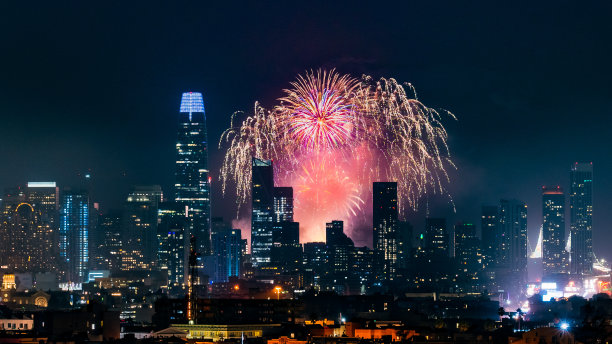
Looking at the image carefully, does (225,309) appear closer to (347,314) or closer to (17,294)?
(347,314)

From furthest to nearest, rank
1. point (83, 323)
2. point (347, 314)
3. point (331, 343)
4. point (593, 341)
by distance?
1. point (347, 314)
2. point (83, 323)
3. point (331, 343)
4. point (593, 341)

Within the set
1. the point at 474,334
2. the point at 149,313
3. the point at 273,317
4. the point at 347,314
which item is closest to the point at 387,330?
the point at 474,334

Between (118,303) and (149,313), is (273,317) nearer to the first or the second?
(149,313)

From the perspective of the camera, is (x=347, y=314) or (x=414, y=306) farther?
(x=414, y=306)

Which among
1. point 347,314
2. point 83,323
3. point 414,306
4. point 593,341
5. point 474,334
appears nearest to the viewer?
point 593,341

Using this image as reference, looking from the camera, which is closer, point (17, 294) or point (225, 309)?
point (225, 309)

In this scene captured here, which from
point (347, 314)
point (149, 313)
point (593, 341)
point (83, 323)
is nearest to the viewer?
point (593, 341)

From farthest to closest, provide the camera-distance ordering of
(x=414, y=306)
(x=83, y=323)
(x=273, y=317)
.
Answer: (x=414, y=306) → (x=273, y=317) → (x=83, y=323)

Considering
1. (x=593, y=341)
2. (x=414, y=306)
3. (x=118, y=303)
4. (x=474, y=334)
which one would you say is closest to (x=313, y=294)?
(x=414, y=306)
